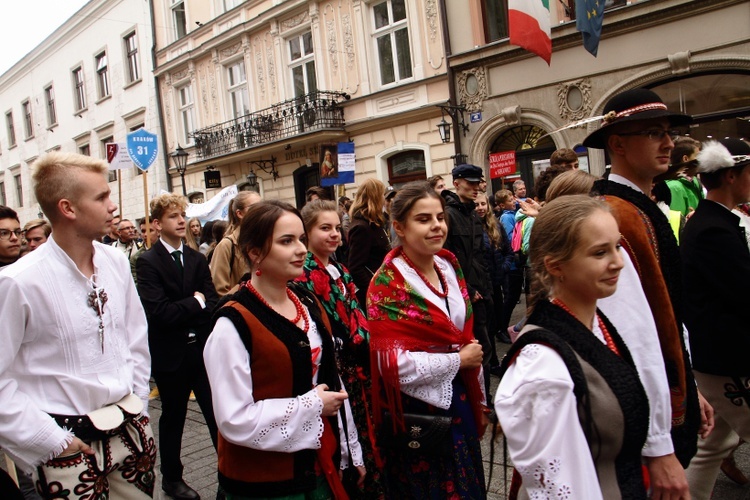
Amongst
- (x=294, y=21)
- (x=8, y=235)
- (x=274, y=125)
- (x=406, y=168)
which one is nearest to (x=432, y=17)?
(x=406, y=168)

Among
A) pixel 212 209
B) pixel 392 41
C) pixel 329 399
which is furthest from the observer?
pixel 392 41

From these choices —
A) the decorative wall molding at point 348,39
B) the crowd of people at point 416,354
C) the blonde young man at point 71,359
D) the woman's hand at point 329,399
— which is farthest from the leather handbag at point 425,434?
the decorative wall molding at point 348,39

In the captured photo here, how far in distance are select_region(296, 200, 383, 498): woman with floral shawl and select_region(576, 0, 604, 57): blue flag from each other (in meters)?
8.12

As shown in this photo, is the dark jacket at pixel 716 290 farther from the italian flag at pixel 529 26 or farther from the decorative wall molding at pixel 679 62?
the decorative wall molding at pixel 679 62

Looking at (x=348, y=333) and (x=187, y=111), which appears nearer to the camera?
(x=348, y=333)

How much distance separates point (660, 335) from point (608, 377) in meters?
0.57

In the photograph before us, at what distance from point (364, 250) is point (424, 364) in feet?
7.53

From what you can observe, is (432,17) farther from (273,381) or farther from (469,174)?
(273,381)

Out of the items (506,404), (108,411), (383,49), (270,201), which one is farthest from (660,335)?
(383,49)

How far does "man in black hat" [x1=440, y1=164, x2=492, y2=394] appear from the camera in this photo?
5004mm

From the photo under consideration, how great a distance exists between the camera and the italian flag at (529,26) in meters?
10.2

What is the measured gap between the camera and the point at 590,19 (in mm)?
9859

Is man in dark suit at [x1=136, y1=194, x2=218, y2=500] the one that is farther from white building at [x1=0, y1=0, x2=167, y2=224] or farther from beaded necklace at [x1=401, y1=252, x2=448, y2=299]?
white building at [x1=0, y1=0, x2=167, y2=224]

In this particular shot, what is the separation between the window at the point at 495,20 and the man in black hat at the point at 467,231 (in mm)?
8733
